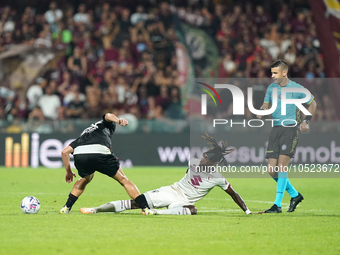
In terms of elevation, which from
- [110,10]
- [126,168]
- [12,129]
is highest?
[110,10]

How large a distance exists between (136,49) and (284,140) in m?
12.2

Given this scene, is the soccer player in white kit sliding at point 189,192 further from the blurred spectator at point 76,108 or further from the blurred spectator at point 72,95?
the blurred spectator at point 72,95

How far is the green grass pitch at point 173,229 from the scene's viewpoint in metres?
5.50

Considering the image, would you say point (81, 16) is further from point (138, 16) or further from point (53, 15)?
point (138, 16)

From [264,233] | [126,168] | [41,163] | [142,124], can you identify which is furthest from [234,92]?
[264,233]

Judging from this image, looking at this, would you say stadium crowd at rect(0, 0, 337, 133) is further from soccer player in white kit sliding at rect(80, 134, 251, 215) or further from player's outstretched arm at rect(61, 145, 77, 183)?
player's outstretched arm at rect(61, 145, 77, 183)

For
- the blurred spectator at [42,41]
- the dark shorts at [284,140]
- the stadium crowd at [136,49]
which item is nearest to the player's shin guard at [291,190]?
the dark shorts at [284,140]

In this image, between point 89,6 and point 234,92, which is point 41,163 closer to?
point 234,92

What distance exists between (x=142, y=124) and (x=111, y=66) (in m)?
3.33

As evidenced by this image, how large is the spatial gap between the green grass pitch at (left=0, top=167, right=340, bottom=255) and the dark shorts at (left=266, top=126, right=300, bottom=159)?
92cm

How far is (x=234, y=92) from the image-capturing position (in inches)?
677

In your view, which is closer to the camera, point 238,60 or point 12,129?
point 12,129

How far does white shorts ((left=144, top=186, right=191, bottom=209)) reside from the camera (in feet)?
26.9

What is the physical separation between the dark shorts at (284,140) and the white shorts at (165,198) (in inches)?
64.9
